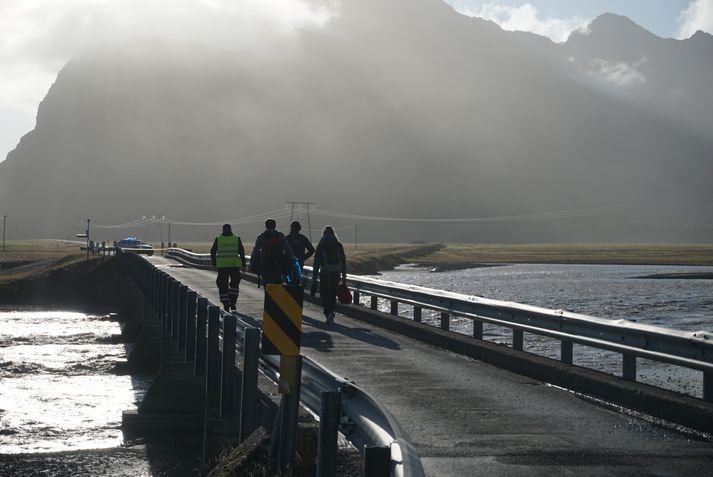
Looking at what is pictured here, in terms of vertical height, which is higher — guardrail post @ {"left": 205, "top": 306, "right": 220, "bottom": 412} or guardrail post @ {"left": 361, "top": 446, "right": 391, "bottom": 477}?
guardrail post @ {"left": 361, "top": 446, "right": 391, "bottom": 477}

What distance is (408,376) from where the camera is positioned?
43.8ft

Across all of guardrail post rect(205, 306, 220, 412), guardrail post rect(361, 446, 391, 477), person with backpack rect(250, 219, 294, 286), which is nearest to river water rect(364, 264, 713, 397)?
person with backpack rect(250, 219, 294, 286)

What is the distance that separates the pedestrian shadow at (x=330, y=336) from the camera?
17359mm

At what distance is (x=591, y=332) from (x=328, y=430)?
6956mm

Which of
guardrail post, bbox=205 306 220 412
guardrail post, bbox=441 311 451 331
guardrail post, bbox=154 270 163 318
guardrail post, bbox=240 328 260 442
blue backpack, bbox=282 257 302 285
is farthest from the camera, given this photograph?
guardrail post, bbox=154 270 163 318

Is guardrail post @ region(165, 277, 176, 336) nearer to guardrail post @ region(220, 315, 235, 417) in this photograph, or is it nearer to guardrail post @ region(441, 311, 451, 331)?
guardrail post @ region(441, 311, 451, 331)

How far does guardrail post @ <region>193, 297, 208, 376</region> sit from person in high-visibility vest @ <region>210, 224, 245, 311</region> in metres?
6.06

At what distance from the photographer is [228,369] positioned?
11211 millimetres

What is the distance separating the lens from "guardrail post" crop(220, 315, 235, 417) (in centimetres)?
1105

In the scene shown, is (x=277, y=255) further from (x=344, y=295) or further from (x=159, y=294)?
(x=159, y=294)

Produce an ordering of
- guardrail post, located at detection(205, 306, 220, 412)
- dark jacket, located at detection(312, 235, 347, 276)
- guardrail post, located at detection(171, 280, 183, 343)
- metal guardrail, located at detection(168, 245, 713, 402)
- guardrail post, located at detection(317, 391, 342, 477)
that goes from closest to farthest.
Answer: guardrail post, located at detection(317, 391, 342, 477) → metal guardrail, located at detection(168, 245, 713, 402) → guardrail post, located at detection(205, 306, 220, 412) → guardrail post, located at detection(171, 280, 183, 343) → dark jacket, located at detection(312, 235, 347, 276)

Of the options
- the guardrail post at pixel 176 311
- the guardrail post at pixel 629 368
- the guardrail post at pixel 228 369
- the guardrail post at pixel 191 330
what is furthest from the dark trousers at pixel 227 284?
the guardrail post at pixel 629 368

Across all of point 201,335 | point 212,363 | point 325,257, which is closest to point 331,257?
point 325,257

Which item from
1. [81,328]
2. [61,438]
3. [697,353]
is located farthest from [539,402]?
[81,328]
